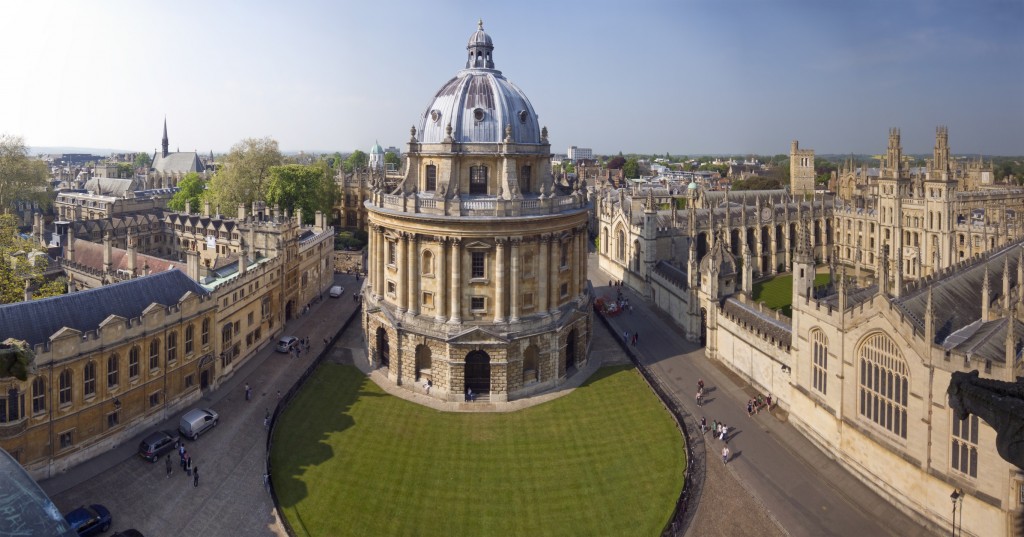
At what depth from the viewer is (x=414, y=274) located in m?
39.2

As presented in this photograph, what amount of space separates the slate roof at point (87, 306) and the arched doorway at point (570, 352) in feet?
76.2

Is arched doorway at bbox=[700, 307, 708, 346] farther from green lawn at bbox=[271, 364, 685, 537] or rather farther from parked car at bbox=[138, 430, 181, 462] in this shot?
parked car at bbox=[138, 430, 181, 462]

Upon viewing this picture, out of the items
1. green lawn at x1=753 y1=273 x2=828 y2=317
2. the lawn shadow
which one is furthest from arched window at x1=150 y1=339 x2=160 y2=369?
green lawn at x1=753 y1=273 x2=828 y2=317

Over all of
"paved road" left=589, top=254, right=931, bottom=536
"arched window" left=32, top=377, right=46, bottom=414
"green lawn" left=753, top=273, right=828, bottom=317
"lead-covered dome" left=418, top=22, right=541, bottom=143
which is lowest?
"paved road" left=589, top=254, right=931, bottom=536

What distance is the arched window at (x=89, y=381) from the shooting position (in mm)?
30009

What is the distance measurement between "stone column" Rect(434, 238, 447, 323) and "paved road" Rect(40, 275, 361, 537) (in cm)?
1118

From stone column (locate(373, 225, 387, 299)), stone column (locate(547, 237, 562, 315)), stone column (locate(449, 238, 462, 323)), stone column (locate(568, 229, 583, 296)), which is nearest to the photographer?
stone column (locate(449, 238, 462, 323))

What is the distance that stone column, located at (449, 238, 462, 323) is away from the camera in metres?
37.8

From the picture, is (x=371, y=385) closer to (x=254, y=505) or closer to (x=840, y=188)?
(x=254, y=505)

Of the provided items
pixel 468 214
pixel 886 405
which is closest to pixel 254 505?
pixel 468 214

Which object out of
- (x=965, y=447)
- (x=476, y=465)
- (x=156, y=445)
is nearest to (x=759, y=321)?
(x=965, y=447)

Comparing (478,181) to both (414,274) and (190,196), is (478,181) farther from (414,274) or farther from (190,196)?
(190,196)

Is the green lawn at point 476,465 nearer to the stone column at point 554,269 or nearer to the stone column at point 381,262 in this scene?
the stone column at point 554,269

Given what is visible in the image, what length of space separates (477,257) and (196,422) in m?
17.9
